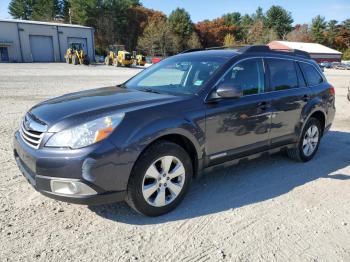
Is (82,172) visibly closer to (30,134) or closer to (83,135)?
(83,135)

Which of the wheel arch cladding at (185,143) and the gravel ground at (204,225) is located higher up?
the wheel arch cladding at (185,143)

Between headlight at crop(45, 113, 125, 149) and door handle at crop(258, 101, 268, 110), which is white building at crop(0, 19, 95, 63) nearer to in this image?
door handle at crop(258, 101, 268, 110)

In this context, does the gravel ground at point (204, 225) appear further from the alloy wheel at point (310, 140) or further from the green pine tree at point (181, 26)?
the green pine tree at point (181, 26)

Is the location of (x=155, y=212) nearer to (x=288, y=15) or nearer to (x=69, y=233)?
(x=69, y=233)

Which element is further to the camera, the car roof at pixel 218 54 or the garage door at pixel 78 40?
the garage door at pixel 78 40

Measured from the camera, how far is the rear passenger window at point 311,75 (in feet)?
18.2

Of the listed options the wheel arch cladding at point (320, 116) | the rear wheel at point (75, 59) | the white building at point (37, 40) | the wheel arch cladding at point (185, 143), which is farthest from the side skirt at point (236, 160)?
the white building at point (37, 40)

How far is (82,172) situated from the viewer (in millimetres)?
3090

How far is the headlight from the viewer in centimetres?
313

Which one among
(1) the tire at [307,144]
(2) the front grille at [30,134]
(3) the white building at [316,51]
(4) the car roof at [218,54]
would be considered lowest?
(3) the white building at [316,51]

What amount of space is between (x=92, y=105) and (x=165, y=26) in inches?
2779

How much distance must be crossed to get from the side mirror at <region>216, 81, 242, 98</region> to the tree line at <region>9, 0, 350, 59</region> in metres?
66.4

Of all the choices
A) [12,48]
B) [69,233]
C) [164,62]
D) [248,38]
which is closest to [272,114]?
[164,62]

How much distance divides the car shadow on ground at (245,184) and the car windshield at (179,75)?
4.41 feet
